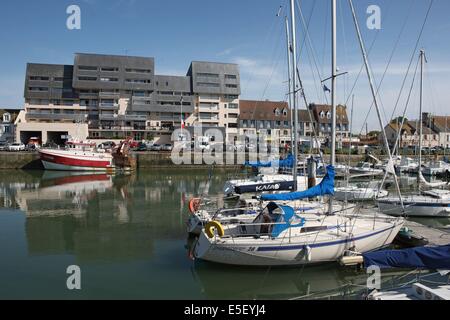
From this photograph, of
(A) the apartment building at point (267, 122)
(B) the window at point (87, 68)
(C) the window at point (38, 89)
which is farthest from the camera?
(A) the apartment building at point (267, 122)

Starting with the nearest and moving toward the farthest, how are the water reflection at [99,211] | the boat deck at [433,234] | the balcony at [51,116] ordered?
the boat deck at [433,234], the water reflection at [99,211], the balcony at [51,116]

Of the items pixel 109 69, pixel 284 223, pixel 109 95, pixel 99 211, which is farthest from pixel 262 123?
pixel 284 223

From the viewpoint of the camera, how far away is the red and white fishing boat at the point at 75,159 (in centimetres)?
5428

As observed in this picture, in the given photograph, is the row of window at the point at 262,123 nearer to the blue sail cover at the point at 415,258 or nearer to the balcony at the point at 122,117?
the balcony at the point at 122,117

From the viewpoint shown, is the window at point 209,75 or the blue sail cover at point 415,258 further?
the window at point 209,75

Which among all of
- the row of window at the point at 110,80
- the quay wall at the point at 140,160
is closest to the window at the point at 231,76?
the row of window at the point at 110,80

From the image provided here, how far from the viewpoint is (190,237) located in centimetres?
1994

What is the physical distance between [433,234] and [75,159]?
4838 cm

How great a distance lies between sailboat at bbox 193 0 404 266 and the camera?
48.0 ft

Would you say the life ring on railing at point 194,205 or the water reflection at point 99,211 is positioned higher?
the life ring on railing at point 194,205

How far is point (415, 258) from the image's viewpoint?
11570 millimetres

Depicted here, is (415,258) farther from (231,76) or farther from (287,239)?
(231,76)

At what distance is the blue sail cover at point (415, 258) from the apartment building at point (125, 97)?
65.4 meters

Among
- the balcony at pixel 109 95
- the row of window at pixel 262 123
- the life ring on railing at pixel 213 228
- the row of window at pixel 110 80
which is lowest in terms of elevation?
the life ring on railing at pixel 213 228
